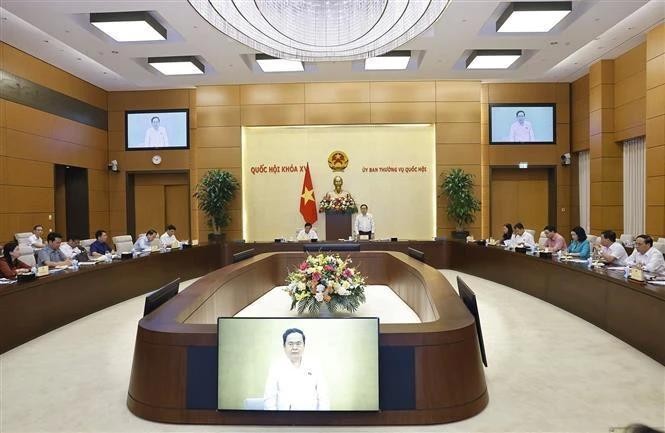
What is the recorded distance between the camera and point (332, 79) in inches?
392

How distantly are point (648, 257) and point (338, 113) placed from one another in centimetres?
743

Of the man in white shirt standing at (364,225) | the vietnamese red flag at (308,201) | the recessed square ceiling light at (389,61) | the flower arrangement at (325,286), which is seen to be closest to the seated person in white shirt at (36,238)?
the vietnamese red flag at (308,201)

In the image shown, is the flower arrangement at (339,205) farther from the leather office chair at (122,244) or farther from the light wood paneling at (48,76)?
the light wood paneling at (48,76)

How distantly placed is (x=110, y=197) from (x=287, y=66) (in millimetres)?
6120

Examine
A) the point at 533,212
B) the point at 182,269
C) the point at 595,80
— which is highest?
the point at 595,80

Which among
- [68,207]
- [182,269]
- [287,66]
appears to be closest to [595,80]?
[287,66]

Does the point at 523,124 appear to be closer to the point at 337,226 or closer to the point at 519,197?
the point at 519,197

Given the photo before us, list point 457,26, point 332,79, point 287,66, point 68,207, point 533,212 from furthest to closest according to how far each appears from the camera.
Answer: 1. point 533,212
2. point 68,207
3. point 332,79
4. point 287,66
5. point 457,26

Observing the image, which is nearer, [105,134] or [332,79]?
[332,79]

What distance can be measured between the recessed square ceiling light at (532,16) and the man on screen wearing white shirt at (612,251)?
11.0 ft

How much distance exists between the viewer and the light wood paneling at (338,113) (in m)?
10.8

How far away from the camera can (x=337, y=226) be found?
10.4 m

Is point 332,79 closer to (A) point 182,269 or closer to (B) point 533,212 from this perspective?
(A) point 182,269

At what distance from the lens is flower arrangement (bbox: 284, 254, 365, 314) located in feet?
14.0
